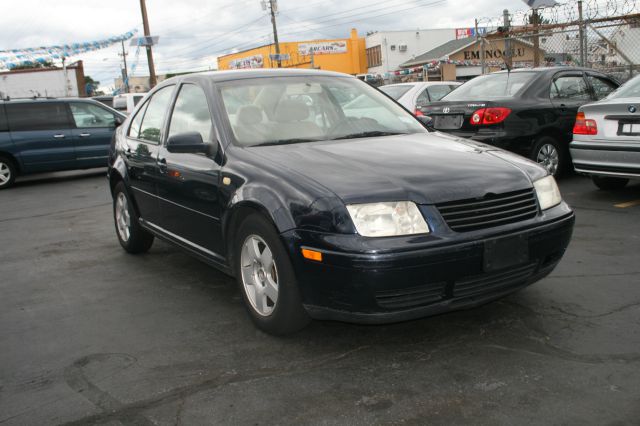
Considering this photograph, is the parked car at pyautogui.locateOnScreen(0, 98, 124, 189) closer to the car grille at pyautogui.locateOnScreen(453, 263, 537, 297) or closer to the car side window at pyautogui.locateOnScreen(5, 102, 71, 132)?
the car side window at pyautogui.locateOnScreen(5, 102, 71, 132)

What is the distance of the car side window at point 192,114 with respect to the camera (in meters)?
4.40

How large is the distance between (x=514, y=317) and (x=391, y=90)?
29.7 ft

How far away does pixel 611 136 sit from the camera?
272 inches

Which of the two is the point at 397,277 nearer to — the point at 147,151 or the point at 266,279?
the point at 266,279

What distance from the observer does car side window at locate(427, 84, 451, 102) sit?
1207 centimetres

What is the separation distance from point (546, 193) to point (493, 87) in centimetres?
552

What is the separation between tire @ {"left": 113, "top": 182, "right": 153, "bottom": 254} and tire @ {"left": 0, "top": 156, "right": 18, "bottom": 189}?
23.1 ft

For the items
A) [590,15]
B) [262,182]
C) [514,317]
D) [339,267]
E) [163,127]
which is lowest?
[514,317]

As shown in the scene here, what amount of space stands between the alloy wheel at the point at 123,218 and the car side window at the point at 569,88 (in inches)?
229

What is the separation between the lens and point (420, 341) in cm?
363

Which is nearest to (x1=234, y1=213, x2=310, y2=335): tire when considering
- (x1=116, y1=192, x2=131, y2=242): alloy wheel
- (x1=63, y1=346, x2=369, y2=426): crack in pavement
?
(x1=63, y1=346, x2=369, y2=426): crack in pavement

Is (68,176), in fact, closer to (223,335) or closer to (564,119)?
(564,119)

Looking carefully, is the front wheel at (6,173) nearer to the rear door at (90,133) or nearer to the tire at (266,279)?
the rear door at (90,133)

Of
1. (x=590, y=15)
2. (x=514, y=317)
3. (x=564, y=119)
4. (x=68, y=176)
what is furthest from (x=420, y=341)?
(x=68, y=176)
